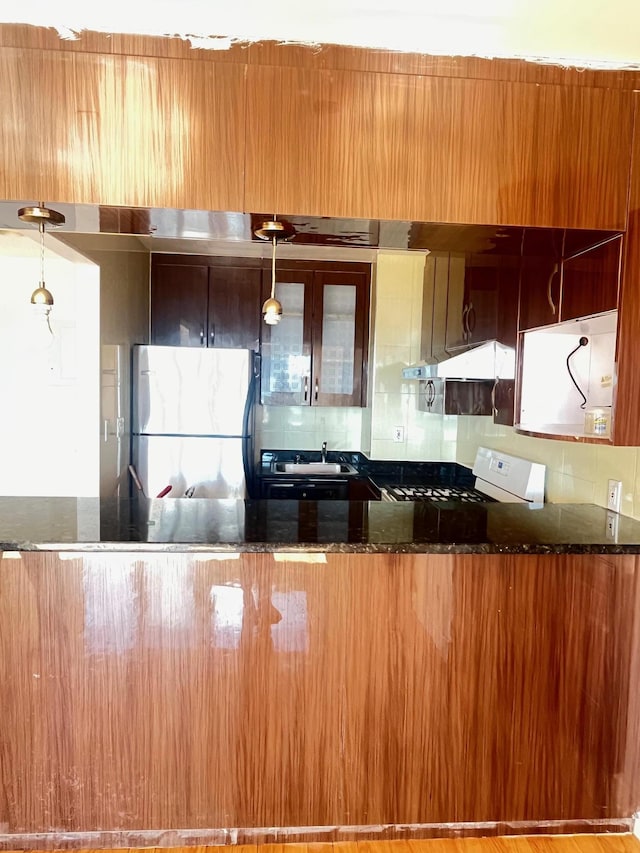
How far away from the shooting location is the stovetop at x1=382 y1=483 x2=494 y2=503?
2740 millimetres

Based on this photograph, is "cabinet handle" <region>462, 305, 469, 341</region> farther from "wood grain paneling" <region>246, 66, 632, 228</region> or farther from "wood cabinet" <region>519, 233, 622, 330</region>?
"wood grain paneling" <region>246, 66, 632, 228</region>

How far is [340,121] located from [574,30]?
620 millimetres

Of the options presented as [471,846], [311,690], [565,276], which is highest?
[565,276]

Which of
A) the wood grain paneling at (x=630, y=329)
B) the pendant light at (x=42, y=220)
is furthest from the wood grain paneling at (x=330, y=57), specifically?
the pendant light at (x=42, y=220)

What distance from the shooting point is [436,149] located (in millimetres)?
1369

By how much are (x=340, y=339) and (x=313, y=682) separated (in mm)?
2548

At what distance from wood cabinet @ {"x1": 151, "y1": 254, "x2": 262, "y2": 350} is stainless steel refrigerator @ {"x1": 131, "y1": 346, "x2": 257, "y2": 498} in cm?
52

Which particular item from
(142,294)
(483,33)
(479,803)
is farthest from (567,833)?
(142,294)

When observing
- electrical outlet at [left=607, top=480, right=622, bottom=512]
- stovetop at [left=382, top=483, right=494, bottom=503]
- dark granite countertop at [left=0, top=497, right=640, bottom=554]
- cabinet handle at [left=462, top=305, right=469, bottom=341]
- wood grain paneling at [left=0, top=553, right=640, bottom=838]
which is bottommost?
wood grain paneling at [left=0, top=553, right=640, bottom=838]

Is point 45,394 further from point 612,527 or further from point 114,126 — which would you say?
point 612,527

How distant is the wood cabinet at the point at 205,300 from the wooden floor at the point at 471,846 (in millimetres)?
2774

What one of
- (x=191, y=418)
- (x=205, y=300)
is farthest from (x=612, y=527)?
(x=205, y=300)

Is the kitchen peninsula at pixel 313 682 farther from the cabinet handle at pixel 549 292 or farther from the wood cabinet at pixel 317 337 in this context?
the wood cabinet at pixel 317 337

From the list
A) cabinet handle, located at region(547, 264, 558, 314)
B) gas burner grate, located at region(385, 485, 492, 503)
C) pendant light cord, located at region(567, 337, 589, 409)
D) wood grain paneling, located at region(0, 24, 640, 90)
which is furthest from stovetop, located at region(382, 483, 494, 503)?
wood grain paneling, located at region(0, 24, 640, 90)
